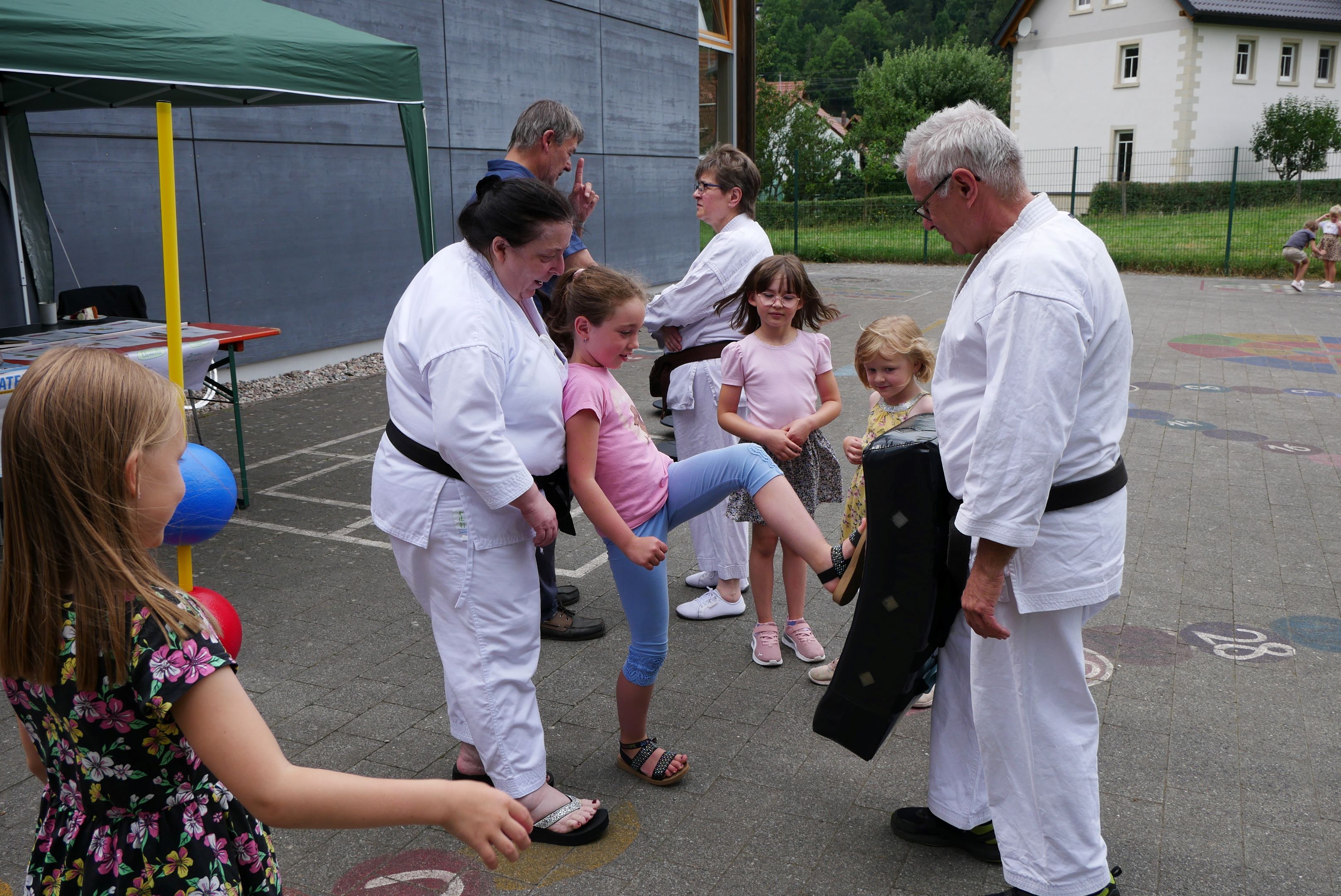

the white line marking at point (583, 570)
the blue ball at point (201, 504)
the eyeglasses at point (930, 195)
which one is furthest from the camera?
the white line marking at point (583, 570)

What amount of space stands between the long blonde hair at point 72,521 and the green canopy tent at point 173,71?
2.05 meters

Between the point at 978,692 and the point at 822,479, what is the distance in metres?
1.75

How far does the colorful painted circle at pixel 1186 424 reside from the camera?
817 cm

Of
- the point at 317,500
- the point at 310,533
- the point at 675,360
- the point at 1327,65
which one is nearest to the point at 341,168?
the point at 317,500

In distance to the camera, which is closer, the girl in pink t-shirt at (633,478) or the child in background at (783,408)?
the girl in pink t-shirt at (633,478)

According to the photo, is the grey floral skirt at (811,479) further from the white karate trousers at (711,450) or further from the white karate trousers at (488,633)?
the white karate trousers at (488,633)

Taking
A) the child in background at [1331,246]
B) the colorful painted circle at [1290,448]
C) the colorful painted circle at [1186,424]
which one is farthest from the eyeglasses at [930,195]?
the child in background at [1331,246]

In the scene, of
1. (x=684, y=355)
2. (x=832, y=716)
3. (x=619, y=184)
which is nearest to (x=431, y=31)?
(x=619, y=184)

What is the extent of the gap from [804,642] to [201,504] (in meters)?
2.32

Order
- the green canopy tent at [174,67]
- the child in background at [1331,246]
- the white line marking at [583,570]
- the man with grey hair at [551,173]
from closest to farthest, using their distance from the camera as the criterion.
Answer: the man with grey hair at [551,173] → the green canopy tent at [174,67] → the white line marking at [583,570] → the child in background at [1331,246]

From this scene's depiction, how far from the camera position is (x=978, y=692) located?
2504mm

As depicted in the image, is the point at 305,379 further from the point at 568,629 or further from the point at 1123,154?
the point at 1123,154

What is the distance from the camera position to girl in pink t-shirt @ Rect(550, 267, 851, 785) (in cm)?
287

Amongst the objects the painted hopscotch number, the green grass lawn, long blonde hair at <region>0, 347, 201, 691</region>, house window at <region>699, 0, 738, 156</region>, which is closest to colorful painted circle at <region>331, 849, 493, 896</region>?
long blonde hair at <region>0, 347, 201, 691</region>
